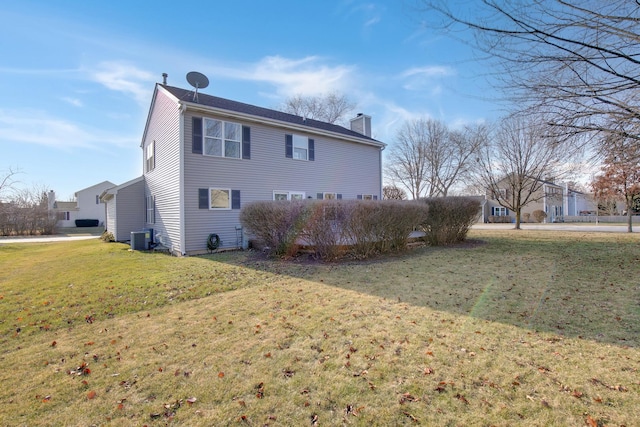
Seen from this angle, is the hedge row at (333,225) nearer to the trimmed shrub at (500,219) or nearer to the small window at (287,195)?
the small window at (287,195)

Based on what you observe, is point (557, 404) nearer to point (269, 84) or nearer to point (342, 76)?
point (342, 76)

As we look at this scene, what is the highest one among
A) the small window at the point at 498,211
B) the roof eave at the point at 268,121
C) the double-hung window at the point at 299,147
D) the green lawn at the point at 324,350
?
the roof eave at the point at 268,121

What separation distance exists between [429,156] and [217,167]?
945 inches

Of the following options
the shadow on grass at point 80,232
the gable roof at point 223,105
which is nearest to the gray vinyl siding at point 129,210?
the gable roof at point 223,105

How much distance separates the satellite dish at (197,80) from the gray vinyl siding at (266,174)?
5.65 ft

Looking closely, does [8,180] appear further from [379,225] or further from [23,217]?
[379,225]

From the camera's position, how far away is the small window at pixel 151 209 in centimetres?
1408

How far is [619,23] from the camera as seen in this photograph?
3484mm

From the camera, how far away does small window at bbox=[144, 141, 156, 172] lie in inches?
564

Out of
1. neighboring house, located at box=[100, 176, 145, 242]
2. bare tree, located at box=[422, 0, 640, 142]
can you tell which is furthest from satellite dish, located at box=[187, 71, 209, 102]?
bare tree, located at box=[422, 0, 640, 142]

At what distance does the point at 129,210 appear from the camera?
50.4 ft

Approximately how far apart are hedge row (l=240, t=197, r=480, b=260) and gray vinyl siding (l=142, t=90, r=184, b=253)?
3.56 meters

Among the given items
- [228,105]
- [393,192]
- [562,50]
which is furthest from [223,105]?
[393,192]

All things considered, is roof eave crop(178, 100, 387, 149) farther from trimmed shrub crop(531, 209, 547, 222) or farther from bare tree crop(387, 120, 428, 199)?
trimmed shrub crop(531, 209, 547, 222)
